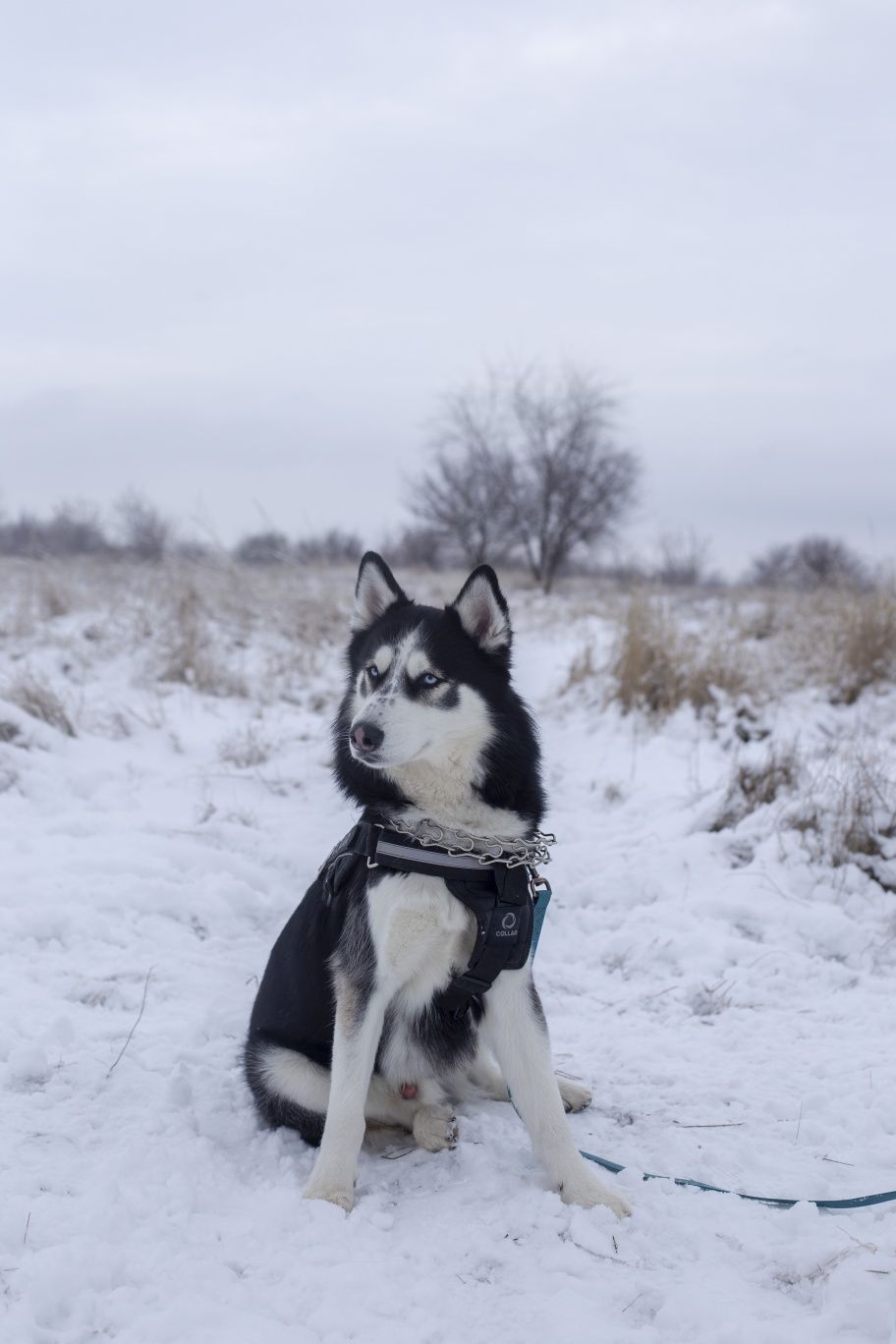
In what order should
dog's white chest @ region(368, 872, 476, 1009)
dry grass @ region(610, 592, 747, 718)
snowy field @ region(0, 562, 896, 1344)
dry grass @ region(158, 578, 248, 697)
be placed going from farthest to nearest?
1. dry grass @ region(158, 578, 248, 697)
2. dry grass @ region(610, 592, 747, 718)
3. dog's white chest @ region(368, 872, 476, 1009)
4. snowy field @ region(0, 562, 896, 1344)

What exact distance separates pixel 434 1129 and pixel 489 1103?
0.36m

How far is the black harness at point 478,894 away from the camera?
2613 millimetres

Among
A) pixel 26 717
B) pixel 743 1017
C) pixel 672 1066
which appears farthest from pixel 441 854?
pixel 26 717

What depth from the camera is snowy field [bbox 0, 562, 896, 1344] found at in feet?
6.91

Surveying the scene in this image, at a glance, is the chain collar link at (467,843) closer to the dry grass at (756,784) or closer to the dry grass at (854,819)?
the dry grass at (854,819)

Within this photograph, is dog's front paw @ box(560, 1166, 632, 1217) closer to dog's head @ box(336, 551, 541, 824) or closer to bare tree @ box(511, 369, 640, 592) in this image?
dog's head @ box(336, 551, 541, 824)

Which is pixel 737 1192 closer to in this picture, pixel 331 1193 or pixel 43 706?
pixel 331 1193

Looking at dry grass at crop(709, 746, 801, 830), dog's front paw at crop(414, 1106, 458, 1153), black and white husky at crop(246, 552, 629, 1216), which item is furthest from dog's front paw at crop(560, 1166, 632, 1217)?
dry grass at crop(709, 746, 801, 830)

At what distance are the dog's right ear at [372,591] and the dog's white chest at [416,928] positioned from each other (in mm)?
986

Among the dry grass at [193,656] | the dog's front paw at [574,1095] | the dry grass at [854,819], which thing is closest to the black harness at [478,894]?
the dog's front paw at [574,1095]

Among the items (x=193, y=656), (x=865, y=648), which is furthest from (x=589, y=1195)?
(x=193, y=656)

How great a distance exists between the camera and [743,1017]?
12.4ft

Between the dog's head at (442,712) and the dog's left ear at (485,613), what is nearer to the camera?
the dog's head at (442,712)

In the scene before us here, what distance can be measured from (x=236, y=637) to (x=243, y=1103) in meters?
8.01
